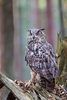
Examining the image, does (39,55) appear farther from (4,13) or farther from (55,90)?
(4,13)

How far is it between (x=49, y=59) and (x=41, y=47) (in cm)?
6

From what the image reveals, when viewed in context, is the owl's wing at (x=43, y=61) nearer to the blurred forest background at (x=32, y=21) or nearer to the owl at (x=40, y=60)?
the owl at (x=40, y=60)

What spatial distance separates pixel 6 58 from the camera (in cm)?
289

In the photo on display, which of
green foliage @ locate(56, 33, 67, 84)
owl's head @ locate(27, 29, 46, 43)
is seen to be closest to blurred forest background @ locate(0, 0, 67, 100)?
green foliage @ locate(56, 33, 67, 84)

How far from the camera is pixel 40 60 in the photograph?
114cm

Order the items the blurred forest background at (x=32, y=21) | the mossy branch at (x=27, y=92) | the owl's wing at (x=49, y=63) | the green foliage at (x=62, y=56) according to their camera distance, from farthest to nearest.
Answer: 1. the blurred forest background at (x=32, y=21)
2. the green foliage at (x=62, y=56)
3. the owl's wing at (x=49, y=63)
4. the mossy branch at (x=27, y=92)

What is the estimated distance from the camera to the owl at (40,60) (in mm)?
1127

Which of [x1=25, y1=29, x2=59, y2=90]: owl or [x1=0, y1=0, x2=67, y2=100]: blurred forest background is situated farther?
[x1=0, y1=0, x2=67, y2=100]: blurred forest background

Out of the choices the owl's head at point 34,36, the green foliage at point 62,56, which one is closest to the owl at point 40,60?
the owl's head at point 34,36

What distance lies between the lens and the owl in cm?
113

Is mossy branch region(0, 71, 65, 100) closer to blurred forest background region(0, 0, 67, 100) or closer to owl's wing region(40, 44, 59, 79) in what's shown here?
owl's wing region(40, 44, 59, 79)

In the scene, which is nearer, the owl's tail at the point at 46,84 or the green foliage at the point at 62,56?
the owl's tail at the point at 46,84

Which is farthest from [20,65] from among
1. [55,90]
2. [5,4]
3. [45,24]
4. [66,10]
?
[55,90]

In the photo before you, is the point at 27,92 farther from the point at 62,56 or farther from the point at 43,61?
the point at 62,56
